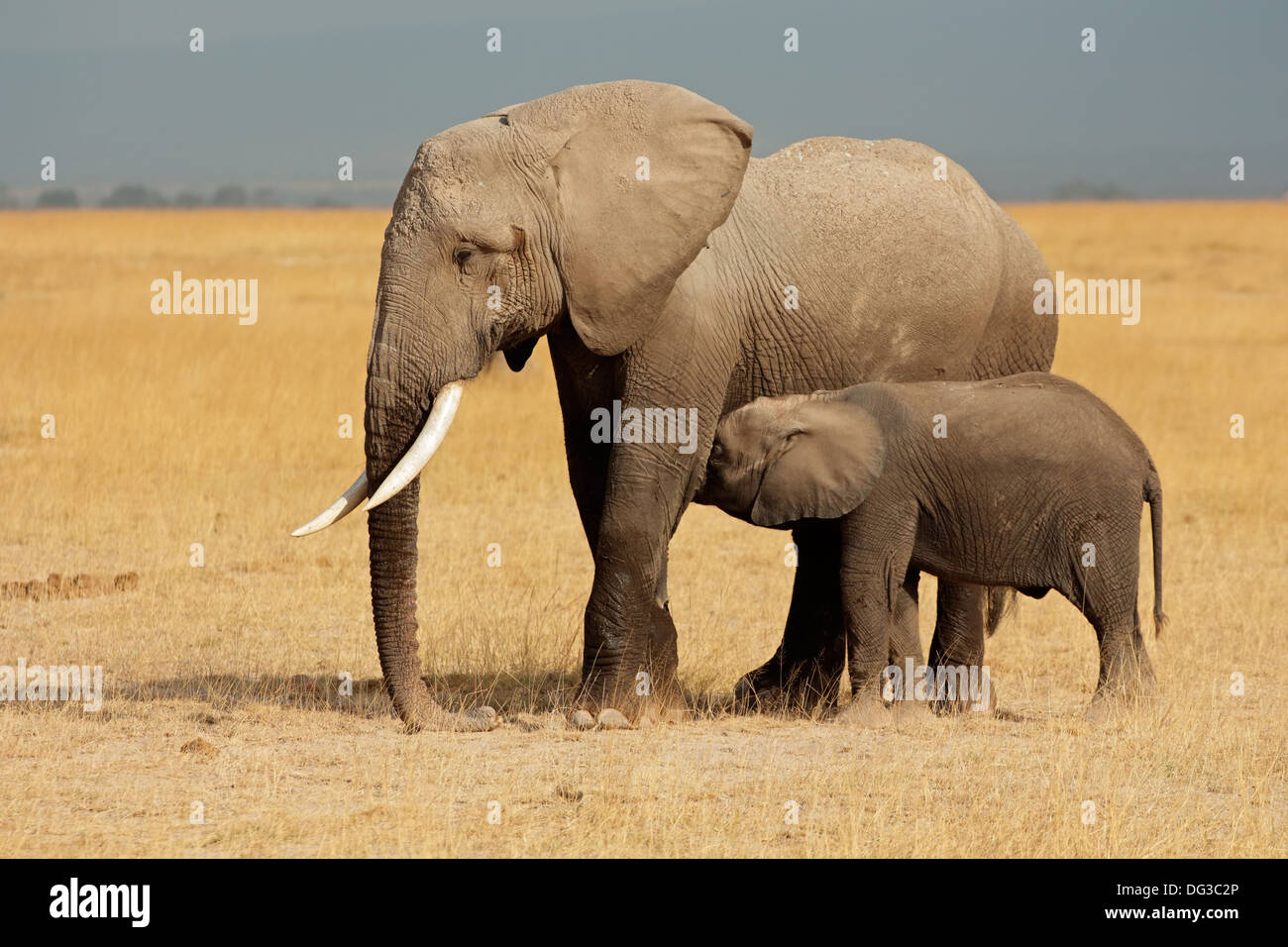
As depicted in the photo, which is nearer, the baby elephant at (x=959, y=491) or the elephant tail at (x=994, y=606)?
the baby elephant at (x=959, y=491)

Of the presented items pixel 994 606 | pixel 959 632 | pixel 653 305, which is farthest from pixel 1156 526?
pixel 653 305

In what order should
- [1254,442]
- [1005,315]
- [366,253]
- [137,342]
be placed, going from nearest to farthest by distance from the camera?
1. [1005,315]
2. [1254,442]
3. [137,342]
4. [366,253]

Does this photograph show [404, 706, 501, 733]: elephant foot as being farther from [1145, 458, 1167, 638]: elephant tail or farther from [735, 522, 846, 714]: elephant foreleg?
[1145, 458, 1167, 638]: elephant tail

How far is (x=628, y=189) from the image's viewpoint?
7980 millimetres

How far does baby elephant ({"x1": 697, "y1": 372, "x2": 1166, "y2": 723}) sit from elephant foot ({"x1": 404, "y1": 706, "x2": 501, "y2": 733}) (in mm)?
1577

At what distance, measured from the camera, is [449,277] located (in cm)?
764

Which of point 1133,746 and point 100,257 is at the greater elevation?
point 100,257

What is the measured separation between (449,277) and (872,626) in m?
2.55

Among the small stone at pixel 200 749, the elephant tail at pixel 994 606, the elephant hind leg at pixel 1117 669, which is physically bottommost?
the small stone at pixel 200 749

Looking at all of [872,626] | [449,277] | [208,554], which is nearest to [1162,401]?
[208,554]

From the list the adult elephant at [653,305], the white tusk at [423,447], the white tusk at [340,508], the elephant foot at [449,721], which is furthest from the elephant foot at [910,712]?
the white tusk at [340,508]

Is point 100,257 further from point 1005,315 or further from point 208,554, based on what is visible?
point 1005,315

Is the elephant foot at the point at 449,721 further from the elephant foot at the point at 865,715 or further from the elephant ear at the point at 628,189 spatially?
the elephant ear at the point at 628,189

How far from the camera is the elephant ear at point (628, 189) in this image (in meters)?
7.88
